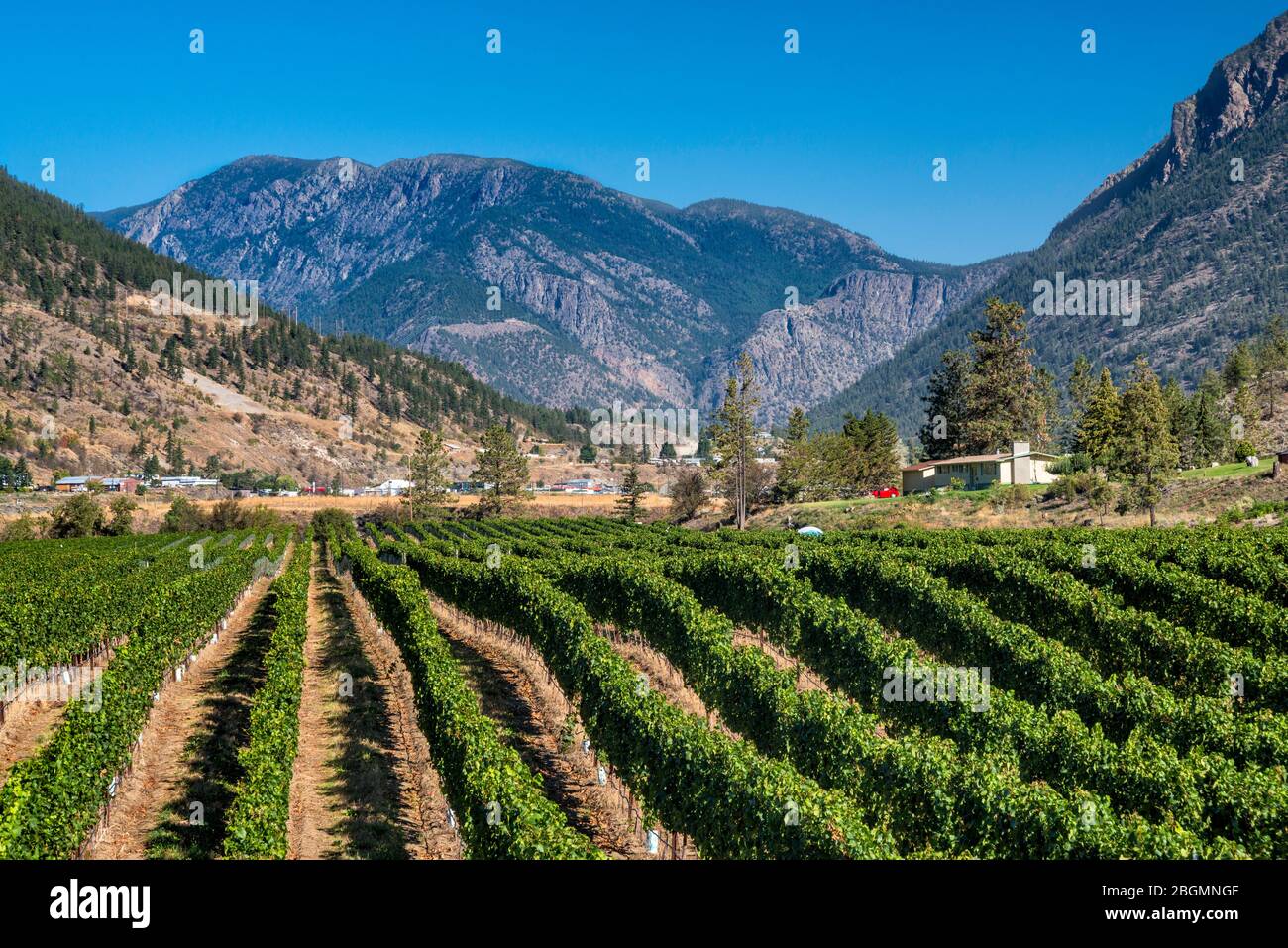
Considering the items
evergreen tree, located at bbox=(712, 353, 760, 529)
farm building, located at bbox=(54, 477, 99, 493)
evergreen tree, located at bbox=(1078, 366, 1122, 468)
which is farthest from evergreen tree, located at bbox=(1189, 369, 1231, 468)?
farm building, located at bbox=(54, 477, 99, 493)

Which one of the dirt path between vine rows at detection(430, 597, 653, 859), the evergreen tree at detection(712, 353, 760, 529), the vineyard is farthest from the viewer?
the evergreen tree at detection(712, 353, 760, 529)

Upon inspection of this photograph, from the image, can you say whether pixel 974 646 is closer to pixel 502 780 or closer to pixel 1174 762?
pixel 1174 762

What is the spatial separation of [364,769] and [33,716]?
35.0 ft

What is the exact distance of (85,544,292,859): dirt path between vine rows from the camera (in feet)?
67.9

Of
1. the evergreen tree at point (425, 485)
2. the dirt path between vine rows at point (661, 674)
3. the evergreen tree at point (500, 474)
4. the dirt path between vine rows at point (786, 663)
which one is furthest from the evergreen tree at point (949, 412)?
the dirt path between vine rows at point (661, 674)

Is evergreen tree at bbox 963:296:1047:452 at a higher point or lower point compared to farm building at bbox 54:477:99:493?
higher

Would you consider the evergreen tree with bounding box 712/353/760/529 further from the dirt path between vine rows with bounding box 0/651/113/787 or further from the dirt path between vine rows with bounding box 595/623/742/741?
the dirt path between vine rows with bounding box 0/651/113/787

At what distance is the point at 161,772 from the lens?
24.9 metres

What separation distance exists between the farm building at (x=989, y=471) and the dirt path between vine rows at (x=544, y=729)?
5092 cm

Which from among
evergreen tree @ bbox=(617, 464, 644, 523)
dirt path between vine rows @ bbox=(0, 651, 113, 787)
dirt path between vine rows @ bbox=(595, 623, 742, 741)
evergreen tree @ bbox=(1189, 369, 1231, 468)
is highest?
evergreen tree @ bbox=(1189, 369, 1231, 468)

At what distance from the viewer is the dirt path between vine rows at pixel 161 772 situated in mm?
20688

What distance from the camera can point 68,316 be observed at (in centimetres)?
17950

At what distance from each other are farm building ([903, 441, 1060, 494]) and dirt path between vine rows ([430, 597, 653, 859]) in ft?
167
